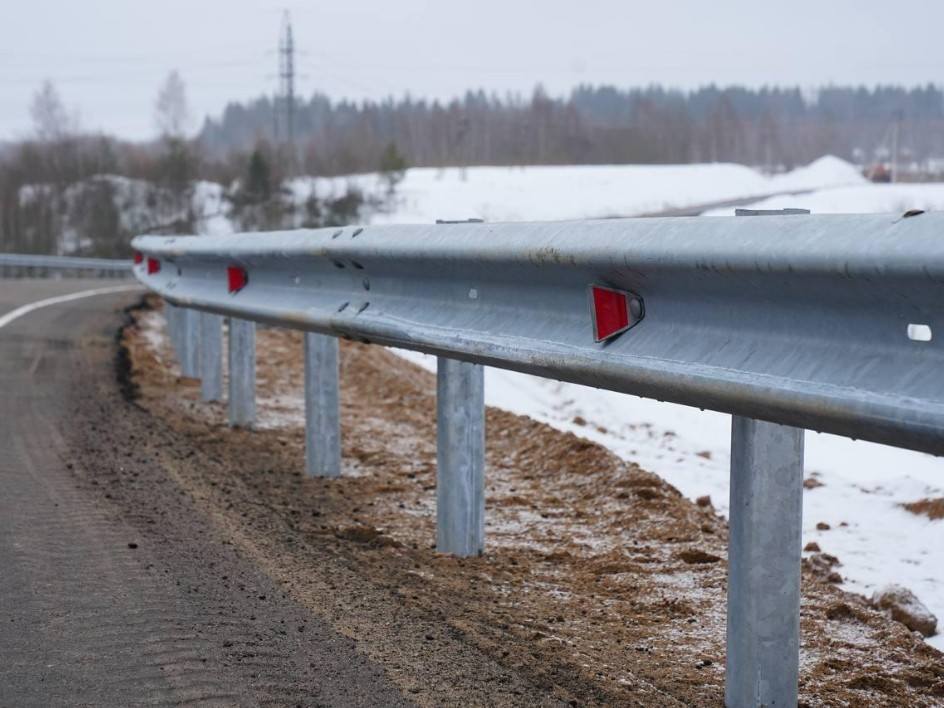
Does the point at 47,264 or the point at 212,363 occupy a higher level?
the point at 47,264

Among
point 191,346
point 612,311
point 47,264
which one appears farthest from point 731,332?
point 47,264

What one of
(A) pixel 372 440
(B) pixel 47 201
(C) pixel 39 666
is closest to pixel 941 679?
(C) pixel 39 666

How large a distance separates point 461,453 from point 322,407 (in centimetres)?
166

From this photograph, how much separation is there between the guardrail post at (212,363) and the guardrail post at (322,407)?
241cm

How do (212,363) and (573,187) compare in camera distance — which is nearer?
(212,363)

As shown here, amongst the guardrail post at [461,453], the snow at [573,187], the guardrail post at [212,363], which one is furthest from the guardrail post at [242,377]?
the snow at [573,187]

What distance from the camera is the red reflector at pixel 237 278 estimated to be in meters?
6.58

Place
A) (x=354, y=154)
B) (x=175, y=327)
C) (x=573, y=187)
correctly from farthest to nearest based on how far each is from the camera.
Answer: (x=354, y=154), (x=573, y=187), (x=175, y=327)

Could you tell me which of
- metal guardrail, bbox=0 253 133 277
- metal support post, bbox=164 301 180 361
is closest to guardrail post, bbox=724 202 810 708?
metal support post, bbox=164 301 180 361

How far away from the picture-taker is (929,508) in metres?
5.80

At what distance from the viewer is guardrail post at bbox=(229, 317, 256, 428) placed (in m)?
7.54

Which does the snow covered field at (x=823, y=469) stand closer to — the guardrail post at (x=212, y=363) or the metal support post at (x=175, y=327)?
the guardrail post at (x=212, y=363)

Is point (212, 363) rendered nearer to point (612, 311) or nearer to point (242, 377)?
point (242, 377)

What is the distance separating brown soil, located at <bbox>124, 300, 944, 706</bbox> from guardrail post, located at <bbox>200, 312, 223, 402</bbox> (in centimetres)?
91
